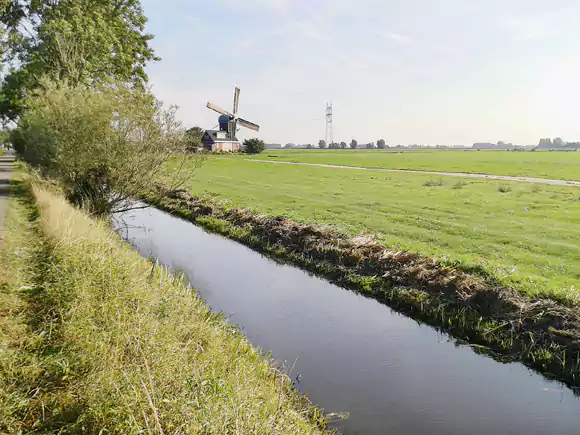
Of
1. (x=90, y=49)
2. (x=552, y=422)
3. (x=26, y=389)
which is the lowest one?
(x=552, y=422)

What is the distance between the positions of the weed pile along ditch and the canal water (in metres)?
0.38

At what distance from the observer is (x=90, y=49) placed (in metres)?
26.8

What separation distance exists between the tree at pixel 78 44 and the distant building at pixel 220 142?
6038cm

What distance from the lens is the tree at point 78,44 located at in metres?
25.2

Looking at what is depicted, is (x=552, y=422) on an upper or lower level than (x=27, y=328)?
lower

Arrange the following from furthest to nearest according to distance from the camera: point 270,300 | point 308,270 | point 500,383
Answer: point 308,270 → point 270,300 → point 500,383

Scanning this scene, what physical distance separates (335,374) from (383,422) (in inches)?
57.6

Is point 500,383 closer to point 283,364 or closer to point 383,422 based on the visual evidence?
point 383,422

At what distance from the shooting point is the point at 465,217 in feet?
64.1

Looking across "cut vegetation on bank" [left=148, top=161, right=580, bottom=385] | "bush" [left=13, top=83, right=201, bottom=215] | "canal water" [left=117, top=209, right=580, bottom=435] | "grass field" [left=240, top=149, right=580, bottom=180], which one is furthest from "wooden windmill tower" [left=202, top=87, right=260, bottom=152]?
"canal water" [left=117, top=209, right=580, bottom=435]

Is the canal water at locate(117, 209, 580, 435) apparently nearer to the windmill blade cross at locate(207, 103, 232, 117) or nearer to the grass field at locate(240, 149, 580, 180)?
the grass field at locate(240, 149, 580, 180)

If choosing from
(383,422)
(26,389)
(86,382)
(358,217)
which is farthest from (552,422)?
(358,217)

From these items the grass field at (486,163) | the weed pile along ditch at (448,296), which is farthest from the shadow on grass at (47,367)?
the grass field at (486,163)

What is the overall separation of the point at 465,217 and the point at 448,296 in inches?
392
